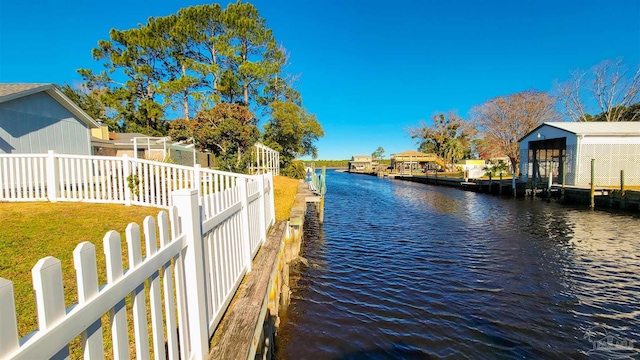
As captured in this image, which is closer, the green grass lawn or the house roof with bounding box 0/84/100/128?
the green grass lawn

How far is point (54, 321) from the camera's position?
3.45 feet

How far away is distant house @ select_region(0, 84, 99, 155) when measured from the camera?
33.8ft

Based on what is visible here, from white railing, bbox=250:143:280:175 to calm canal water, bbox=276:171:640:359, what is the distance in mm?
10479

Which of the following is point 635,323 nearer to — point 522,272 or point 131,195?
point 522,272

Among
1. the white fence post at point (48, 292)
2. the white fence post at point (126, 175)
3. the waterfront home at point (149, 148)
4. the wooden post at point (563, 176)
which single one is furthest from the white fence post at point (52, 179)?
the wooden post at point (563, 176)

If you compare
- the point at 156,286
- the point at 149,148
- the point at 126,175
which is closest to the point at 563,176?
the point at 126,175

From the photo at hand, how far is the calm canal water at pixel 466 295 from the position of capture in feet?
14.9

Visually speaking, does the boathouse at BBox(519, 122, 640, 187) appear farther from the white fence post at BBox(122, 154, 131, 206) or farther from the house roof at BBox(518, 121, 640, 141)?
the white fence post at BBox(122, 154, 131, 206)

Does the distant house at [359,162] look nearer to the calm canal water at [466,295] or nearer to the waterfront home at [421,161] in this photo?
the waterfront home at [421,161]

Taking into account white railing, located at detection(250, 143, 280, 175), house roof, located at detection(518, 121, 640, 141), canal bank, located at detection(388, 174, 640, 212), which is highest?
house roof, located at detection(518, 121, 640, 141)

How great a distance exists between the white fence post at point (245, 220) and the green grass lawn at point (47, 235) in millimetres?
1835

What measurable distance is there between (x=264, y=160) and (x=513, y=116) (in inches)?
1189

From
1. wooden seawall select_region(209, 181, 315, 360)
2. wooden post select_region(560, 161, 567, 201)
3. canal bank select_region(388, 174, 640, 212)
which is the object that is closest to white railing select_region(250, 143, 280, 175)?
wooden seawall select_region(209, 181, 315, 360)

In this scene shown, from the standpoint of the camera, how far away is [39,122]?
38.4 feet
